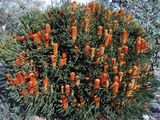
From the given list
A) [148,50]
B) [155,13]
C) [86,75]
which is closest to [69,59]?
[86,75]

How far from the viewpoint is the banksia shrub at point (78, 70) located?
194 inches

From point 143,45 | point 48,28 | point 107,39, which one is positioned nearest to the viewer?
point 107,39

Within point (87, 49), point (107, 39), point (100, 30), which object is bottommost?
point (87, 49)

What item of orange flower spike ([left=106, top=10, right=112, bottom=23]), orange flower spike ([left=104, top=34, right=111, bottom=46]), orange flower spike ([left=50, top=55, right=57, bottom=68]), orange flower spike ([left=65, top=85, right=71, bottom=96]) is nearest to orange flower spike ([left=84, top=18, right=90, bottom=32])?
orange flower spike ([left=104, top=34, right=111, bottom=46])

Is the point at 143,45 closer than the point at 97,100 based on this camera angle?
No

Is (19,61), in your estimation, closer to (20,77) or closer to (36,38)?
(20,77)

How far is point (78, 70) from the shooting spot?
5.08 meters

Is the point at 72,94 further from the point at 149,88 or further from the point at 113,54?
the point at 149,88

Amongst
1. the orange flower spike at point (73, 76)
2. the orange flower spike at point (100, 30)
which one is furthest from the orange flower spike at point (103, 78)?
the orange flower spike at point (100, 30)

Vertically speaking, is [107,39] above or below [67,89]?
above

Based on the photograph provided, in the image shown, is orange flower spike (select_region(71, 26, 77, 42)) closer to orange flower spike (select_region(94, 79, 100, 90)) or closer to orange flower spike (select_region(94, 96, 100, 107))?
orange flower spike (select_region(94, 79, 100, 90))

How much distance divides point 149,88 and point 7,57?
2031 mm

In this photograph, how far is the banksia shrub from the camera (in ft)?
16.1

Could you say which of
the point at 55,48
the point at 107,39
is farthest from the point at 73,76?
the point at 107,39
